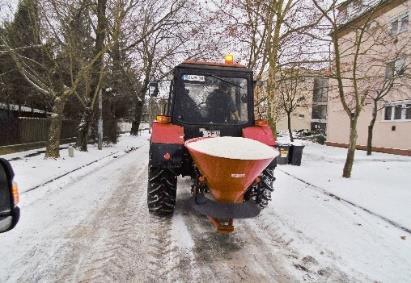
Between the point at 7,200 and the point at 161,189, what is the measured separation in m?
4.10

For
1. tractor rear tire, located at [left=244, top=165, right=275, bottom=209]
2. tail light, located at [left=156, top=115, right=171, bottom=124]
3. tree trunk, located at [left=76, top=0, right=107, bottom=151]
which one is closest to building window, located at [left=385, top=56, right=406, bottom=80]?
tractor rear tire, located at [left=244, top=165, right=275, bottom=209]

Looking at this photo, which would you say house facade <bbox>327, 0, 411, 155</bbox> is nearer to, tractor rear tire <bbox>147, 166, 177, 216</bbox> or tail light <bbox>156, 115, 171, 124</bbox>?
tail light <bbox>156, 115, 171, 124</bbox>

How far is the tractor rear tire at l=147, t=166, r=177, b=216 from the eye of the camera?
607cm

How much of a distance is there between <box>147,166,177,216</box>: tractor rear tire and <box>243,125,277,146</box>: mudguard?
57.0 inches

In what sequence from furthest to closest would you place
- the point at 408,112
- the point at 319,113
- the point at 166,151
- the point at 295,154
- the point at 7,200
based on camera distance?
the point at 319,113 < the point at 408,112 < the point at 295,154 < the point at 166,151 < the point at 7,200

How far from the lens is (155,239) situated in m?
5.13

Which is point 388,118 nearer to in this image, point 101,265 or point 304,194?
point 304,194

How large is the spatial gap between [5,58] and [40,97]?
3567mm

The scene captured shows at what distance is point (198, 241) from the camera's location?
202 inches

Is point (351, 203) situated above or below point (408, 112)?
below

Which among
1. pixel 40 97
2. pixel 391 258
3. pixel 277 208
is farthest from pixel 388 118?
pixel 40 97

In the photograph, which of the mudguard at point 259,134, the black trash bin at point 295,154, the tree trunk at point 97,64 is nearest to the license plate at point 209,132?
the mudguard at point 259,134

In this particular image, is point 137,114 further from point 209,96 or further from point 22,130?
point 209,96

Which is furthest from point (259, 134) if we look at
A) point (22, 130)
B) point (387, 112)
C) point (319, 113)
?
point (319, 113)
